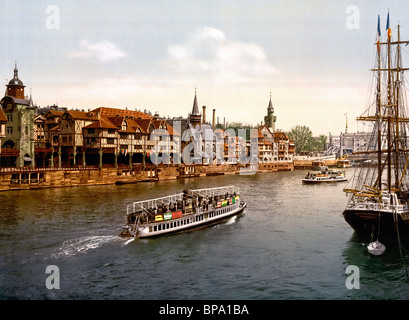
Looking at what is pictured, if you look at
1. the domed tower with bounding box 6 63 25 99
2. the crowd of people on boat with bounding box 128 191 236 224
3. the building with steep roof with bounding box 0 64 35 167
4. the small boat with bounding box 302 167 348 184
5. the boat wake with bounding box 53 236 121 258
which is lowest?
the boat wake with bounding box 53 236 121 258

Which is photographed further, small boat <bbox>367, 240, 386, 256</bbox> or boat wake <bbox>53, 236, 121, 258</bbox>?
small boat <bbox>367, 240, 386, 256</bbox>

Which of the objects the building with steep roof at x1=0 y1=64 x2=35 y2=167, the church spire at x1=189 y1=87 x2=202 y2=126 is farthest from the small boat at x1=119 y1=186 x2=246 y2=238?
the church spire at x1=189 y1=87 x2=202 y2=126

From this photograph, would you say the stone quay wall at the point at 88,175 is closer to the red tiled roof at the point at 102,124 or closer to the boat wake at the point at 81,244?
the red tiled roof at the point at 102,124

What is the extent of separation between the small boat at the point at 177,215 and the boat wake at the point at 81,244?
1826mm

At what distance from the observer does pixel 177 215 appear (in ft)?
145

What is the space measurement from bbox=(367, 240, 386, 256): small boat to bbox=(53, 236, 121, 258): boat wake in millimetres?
23796

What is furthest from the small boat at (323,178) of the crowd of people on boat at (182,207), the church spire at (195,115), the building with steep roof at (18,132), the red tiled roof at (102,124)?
the building with steep roof at (18,132)

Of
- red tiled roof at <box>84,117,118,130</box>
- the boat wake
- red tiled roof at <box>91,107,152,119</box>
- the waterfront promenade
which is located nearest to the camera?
the boat wake

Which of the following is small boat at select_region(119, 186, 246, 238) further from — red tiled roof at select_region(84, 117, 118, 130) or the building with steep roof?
the building with steep roof

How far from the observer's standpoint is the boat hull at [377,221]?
41562 millimetres

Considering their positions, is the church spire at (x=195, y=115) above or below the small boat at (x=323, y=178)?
above

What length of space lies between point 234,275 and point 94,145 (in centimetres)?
7302

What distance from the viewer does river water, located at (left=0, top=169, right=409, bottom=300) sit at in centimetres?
2769

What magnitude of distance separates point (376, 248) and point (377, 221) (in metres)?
5.52
